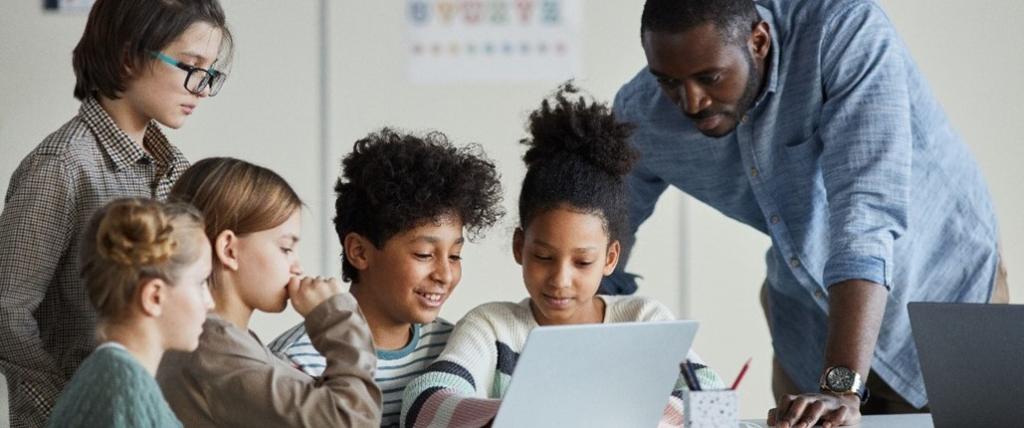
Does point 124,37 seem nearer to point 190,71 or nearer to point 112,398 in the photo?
point 190,71

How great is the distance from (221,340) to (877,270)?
929mm

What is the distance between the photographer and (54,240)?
190 centimetres

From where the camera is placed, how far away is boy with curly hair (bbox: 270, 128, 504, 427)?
1934 mm

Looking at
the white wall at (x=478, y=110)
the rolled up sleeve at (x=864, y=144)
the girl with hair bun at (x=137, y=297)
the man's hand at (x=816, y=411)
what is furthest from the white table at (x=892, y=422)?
the white wall at (x=478, y=110)

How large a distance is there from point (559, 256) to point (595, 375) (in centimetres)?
50

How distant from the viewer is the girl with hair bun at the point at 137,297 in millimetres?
1334

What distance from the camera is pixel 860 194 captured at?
2010 millimetres

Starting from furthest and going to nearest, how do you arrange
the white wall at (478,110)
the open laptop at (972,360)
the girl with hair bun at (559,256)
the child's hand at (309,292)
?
1. the white wall at (478,110)
2. the girl with hair bun at (559,256)
3. the child's hand at (309,292)
4. the open laptop at (972,360)

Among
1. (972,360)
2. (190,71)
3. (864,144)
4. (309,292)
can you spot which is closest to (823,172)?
(864,144)

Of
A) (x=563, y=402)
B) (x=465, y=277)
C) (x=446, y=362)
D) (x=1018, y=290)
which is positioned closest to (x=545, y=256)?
(x=446, y=362)

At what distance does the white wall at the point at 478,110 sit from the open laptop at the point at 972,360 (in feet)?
4.84

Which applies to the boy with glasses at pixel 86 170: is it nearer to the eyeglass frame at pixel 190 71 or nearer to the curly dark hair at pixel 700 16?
the eyeglass frame at pixel 190 71

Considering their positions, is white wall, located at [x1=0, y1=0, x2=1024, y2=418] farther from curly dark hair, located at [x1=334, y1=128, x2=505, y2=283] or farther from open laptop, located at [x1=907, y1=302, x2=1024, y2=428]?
open laptop, located at [x1=907, y1=302, x2=1024, y2=428]

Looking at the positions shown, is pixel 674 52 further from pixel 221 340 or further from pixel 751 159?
pixel 221 340
